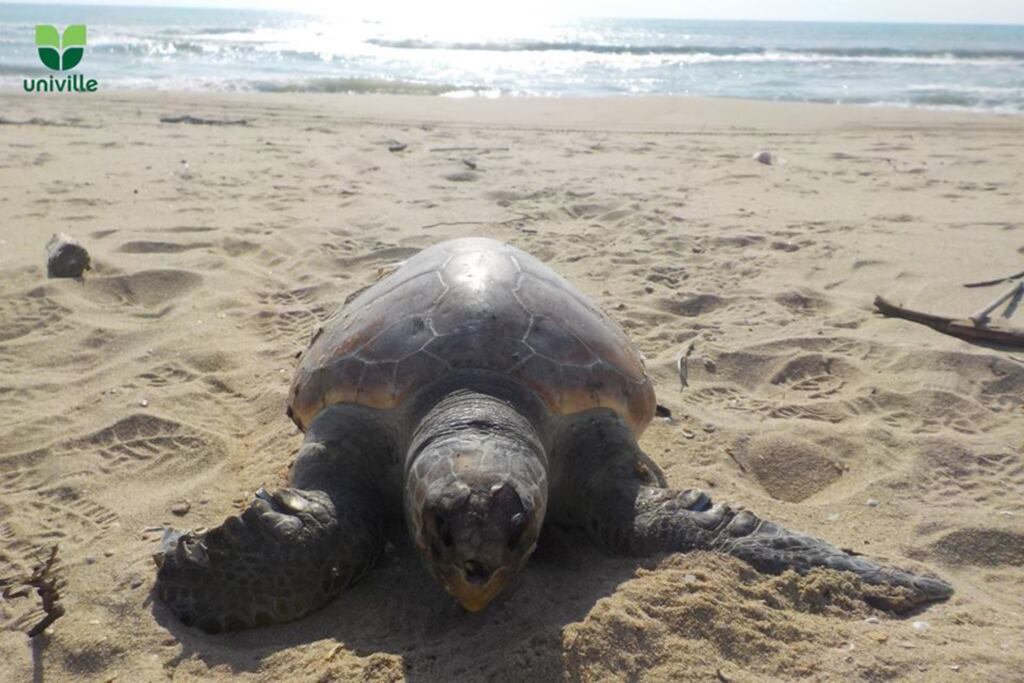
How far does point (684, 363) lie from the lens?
4.10 meters

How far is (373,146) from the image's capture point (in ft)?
30.7

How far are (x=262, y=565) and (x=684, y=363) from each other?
2357 mm

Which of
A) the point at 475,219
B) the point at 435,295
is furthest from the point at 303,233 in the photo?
the point at 435,295

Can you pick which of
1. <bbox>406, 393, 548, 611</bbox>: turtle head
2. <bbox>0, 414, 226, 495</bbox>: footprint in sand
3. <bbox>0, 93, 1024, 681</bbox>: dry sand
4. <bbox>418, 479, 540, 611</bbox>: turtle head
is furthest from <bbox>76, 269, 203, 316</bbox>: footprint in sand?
<bbox>418, 479, 540, 611</bbox>: turtle head

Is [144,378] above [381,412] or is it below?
below

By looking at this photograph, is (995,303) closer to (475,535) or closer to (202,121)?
(475,535)

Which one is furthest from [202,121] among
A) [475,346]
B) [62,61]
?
[62,61]

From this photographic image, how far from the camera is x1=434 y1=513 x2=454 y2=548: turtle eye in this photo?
203 cm

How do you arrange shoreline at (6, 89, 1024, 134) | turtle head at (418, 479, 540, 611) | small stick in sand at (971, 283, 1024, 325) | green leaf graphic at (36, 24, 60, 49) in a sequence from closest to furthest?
turtle head at (418, 479, 540, 611), small stick in sand at (971, 283, 1024, 325), shoreline at (6, 89, 1024, 134), green leaf graphic at (36, 24, 60, 49)

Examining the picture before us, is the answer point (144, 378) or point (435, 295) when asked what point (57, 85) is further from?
point (435, 295)

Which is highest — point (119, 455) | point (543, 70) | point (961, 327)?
point (543, 70)

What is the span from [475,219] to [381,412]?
3724 millimetres

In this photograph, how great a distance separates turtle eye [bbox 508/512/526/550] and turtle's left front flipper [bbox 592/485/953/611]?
0.51 metres

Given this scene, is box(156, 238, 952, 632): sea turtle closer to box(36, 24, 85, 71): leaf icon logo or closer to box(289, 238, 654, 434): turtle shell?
box(289, 238, 654, 434): turtle shell
